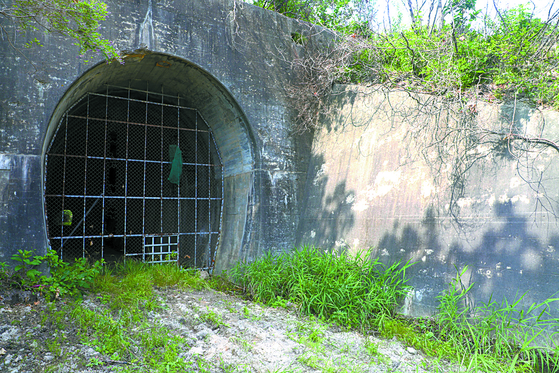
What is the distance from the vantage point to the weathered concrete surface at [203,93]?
396 centimetres

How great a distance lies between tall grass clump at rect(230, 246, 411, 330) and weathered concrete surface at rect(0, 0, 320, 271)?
749mm

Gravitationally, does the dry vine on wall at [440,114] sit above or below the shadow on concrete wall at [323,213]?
above

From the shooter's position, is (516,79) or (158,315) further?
(516,79)

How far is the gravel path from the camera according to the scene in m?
2.77

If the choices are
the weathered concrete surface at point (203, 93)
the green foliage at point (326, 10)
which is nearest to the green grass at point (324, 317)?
the weathered concrete surface at point (203, 93)

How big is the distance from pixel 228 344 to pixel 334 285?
4.66 ft

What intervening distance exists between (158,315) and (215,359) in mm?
1076

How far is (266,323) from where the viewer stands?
145 inches

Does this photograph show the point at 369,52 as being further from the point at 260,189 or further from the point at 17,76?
the point at 17,76

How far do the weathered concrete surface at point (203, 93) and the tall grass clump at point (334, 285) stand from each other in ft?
2.46

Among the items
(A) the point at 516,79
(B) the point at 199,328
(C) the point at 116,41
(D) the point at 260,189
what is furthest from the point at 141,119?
(A) the point at 516,79

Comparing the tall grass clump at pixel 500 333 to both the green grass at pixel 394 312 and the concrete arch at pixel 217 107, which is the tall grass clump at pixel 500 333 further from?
the concrete arch at pixel 217 107

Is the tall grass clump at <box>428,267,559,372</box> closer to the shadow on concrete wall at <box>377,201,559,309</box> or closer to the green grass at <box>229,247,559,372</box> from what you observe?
the green grass at <box>229,247,559,372</box>

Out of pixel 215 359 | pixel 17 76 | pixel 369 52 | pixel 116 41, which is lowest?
pixel 215 359
